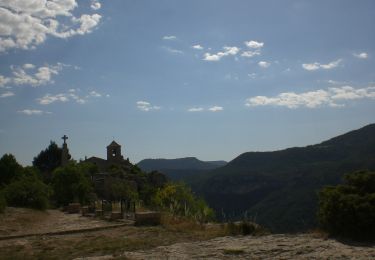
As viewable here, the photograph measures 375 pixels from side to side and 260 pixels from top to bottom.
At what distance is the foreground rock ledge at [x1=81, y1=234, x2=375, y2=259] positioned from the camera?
8.68 m

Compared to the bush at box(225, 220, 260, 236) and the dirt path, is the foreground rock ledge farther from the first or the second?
the dirt path

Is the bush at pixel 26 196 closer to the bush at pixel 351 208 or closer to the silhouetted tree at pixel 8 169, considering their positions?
the silhouetted tree at pixel 8 169

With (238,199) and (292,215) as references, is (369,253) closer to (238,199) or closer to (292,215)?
(292,215)

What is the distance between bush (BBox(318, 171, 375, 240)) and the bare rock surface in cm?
48

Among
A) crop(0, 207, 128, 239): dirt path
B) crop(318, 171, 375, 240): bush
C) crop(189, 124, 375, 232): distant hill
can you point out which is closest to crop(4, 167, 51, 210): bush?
crop(0, 207, 128, 239): dirt path

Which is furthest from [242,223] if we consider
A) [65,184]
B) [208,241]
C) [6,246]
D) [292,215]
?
[292,215]

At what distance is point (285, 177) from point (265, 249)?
337ft

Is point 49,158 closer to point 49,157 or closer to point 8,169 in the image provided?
point 49,157

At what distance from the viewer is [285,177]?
109188mm

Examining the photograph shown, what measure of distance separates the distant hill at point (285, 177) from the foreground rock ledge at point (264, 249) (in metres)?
51.5

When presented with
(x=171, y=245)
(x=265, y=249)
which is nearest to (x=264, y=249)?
(x=265, y=249)

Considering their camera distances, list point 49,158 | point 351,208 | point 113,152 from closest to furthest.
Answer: point 351,208
point 49,158
point 113,152

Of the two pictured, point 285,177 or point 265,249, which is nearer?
point 265,249

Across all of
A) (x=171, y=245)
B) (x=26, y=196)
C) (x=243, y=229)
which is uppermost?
(x=26, y=196)
